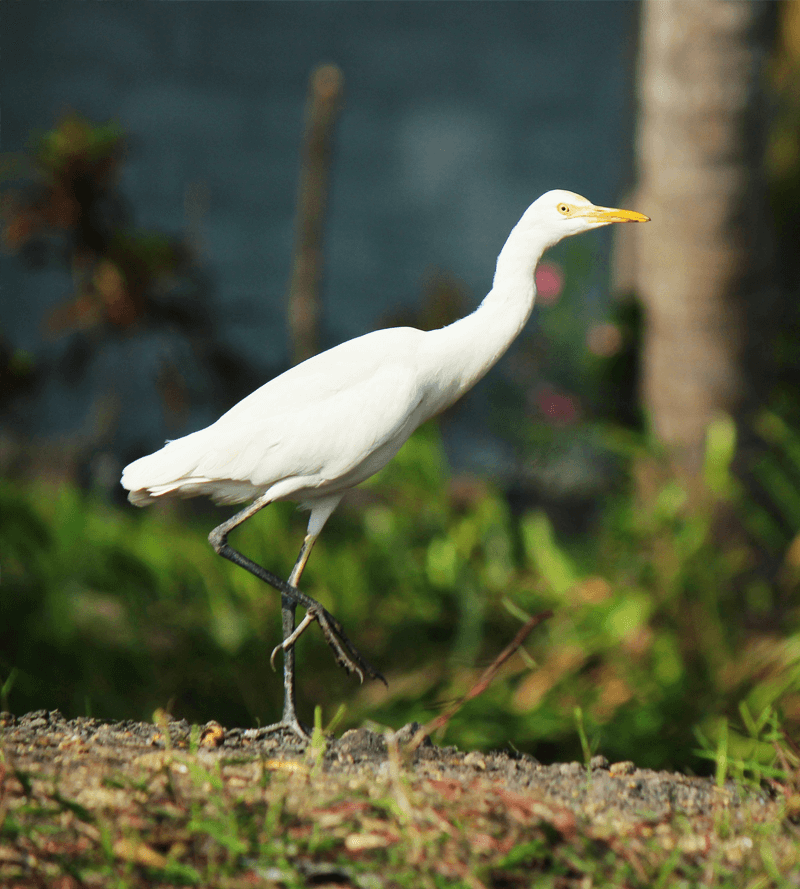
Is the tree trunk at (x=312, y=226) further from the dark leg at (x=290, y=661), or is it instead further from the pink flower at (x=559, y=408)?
the dark leg at (x=290, y=661)

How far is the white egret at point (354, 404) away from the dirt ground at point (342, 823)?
0.36 metres

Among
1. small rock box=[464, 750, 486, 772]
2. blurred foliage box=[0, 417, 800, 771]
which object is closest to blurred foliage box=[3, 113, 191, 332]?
blurred foliage box=[0, 417, 800, 771]

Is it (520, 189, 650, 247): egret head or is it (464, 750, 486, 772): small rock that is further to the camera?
(464, 750, 486, 772): small rock

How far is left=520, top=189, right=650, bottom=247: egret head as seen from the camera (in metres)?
1.57

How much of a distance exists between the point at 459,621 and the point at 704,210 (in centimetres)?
192

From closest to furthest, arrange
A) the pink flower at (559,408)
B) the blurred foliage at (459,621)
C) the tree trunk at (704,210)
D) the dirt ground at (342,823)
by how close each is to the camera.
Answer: the dirt ground at (342,823), the blurred foliage at (459,621), the tree trunk at (704,210), the pink flower at (559,408)

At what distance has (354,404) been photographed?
1.59 meters

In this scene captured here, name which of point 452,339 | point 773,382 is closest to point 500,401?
point 773,382

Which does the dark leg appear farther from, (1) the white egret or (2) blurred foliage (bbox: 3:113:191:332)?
(2) blurred foliage (bbox: 3:113:191:332)

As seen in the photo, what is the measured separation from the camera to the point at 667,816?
145 cm

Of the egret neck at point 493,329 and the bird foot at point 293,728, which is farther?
the bird foot at point 293,728

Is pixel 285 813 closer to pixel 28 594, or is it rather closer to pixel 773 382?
pixel 28 594

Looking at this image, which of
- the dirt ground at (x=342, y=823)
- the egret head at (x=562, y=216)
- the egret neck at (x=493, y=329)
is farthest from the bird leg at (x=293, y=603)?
the egret head at (x=562, y=216)

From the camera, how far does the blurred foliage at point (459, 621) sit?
310 centimetres
